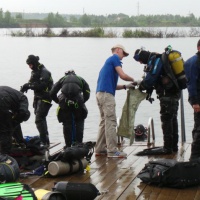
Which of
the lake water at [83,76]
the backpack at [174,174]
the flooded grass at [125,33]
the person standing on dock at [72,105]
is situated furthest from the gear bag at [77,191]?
the flooded grass at [125,33]

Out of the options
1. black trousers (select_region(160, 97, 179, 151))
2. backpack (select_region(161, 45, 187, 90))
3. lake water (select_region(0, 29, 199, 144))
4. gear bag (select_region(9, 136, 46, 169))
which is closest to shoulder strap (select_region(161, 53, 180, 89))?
backpack (select_region(161, 45, 187, 90))

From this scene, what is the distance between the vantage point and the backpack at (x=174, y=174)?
6832mm

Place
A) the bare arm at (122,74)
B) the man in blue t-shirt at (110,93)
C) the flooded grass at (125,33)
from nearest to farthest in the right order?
the bare arm at (122,74)
the man in blue t-shirt at (110,93)
the flooded grass at (125,33)

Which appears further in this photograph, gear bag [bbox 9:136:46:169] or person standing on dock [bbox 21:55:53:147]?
person standing on dock [bbox 21:55:53:147]

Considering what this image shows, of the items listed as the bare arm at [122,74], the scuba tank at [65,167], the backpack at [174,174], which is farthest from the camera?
the bare arm at [122,74]

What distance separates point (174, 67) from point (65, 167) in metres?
2.06

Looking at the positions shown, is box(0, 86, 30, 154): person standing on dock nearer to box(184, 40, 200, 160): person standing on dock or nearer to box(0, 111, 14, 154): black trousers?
box(0, 111, 14, 154): black trousers

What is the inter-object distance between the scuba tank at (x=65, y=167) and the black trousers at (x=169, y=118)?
1458 millimetres

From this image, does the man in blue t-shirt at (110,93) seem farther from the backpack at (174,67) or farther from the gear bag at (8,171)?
the gear bag at (8,171)

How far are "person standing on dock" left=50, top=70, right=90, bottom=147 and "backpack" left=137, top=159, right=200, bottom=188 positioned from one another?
1.91 metres

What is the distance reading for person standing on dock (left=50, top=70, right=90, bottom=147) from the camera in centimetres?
864

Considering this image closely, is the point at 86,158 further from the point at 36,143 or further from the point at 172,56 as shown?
the point at 172,56

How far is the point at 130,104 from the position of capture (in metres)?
8.92

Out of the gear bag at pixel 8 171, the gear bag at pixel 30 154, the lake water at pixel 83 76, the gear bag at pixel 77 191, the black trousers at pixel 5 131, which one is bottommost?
the lake water at pixel 83 76
